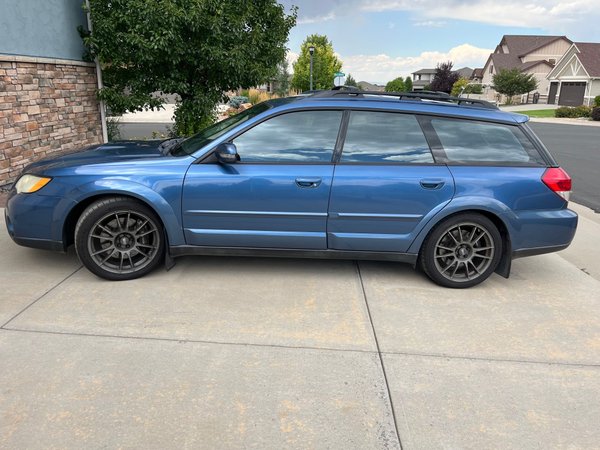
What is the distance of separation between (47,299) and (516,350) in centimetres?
352

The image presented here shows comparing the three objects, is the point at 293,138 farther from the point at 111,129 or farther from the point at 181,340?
the point at 111,129

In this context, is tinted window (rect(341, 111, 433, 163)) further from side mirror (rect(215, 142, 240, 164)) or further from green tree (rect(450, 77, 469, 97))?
green tree (rect(450, 77, 469, 97))

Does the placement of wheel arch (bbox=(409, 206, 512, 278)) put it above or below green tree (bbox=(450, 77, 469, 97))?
below

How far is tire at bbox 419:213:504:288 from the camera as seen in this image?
4.09 m

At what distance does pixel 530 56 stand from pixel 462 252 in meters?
81.6

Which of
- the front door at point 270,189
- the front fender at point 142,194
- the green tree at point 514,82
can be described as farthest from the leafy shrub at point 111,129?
the green tree at point 514,82

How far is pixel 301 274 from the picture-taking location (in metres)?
4.39

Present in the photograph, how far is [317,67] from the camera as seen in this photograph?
4656 cm

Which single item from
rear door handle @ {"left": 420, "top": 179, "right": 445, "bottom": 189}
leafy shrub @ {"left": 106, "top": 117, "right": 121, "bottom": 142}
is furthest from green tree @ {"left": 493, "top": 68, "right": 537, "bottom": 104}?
rear door handle @ {"left": 420, "top": 179, "right": 445, "bottom": 189}

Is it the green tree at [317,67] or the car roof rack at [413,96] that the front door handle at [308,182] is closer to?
the car roof rack at [413,96]

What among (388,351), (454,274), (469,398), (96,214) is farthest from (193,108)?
(469,398)

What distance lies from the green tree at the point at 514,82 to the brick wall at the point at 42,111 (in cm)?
5864

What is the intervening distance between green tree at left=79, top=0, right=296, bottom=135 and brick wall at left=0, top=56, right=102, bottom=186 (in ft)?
1.63

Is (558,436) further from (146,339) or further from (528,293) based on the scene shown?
(146,339)
